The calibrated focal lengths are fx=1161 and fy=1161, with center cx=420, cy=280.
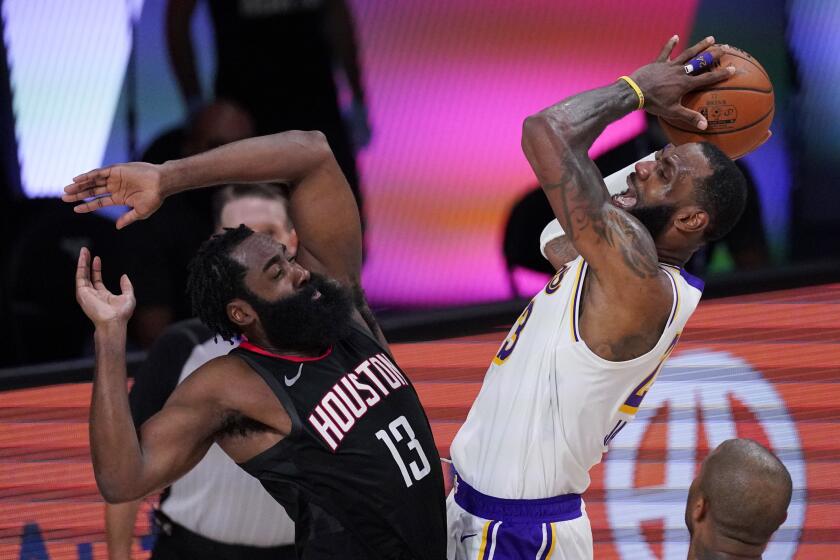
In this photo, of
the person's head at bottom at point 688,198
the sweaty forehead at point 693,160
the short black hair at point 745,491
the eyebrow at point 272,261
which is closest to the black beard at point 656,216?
the person's head at bottom at point 688,198

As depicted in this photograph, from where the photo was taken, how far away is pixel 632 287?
2945 millimetres

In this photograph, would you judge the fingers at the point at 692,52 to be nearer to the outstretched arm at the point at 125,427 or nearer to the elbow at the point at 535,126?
the elbow at the point at 535,126

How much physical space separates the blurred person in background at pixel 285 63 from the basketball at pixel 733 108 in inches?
70.0

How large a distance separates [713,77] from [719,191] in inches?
12.5

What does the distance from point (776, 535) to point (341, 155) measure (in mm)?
2350

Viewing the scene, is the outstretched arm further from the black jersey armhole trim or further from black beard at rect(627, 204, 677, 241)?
black beard at rect(627, 204, 677, 241)

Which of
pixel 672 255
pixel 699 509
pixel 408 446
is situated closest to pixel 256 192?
→ pixel 408 446

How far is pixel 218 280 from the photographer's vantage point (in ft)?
10.1

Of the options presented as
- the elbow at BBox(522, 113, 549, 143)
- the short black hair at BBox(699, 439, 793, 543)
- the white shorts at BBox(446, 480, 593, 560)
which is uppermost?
the elbow at BBox(522, 113, 549, 143)

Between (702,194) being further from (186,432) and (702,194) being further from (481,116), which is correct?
(481,116)

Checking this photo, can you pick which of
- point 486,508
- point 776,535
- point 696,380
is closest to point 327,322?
point 486,508

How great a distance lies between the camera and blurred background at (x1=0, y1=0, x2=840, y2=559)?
4.67 metres

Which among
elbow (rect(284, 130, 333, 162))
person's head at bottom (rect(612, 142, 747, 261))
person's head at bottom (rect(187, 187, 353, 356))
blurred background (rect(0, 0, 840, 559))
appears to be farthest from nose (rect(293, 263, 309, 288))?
blurred background (rect(0, 0, 840, 559))

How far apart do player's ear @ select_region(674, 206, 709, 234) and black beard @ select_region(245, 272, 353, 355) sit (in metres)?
0.97
